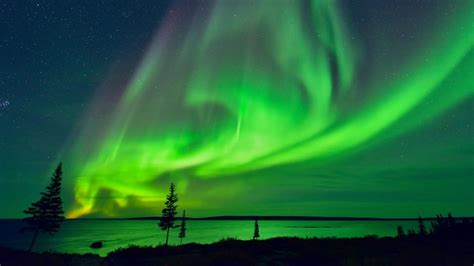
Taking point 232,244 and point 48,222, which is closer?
point 232,244

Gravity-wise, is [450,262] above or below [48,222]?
below

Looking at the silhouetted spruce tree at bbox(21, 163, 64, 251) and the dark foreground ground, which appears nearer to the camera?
the dark foreground ground

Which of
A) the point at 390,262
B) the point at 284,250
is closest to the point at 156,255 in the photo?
the point at 284,250

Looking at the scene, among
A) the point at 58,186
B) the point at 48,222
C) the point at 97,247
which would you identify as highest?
the point at 58,186

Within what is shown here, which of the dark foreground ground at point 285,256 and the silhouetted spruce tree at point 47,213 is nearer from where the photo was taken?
the dark foreground ground at point 285,256

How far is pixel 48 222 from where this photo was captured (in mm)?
36156

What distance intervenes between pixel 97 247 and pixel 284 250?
76.3 metres

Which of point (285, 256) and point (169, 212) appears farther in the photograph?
point (169, 212)

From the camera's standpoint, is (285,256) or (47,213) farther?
(47,213)

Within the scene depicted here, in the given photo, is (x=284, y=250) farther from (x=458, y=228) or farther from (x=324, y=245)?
(x=458, y=228)

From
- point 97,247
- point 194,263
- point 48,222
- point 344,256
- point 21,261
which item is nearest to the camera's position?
point 194,263

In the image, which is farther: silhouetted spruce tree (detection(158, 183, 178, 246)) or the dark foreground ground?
silhouetted spruce tree (detection(158, 183, 178, 246))

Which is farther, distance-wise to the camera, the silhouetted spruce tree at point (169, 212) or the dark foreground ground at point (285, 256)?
the silhouetted spruce tree at point (169, 212)

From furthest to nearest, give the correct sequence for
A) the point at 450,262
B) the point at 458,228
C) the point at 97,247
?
the point at 97,247 → the point at 458,228 → the point at 450,262
